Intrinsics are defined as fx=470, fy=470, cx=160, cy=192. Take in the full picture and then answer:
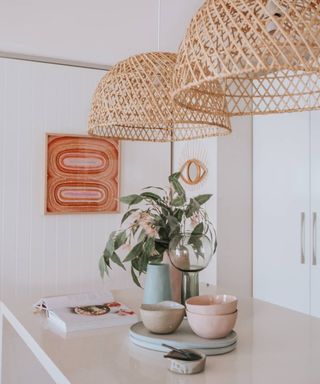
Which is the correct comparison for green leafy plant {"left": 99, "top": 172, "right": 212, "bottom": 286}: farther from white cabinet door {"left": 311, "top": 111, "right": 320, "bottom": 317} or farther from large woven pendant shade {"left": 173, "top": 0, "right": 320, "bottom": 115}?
white cabinet door {"left": 311, "top": 111, "right": 320, "bottom": 317}

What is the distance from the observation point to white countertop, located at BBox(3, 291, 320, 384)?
1.20 meters

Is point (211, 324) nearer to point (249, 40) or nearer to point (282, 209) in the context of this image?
point (249, 40)

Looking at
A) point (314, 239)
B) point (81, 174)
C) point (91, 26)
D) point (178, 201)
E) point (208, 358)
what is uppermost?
point (91, 26)

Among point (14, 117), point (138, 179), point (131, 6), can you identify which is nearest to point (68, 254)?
point (138, 179)

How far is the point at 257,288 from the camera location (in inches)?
133

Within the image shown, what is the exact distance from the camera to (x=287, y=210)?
3.06 meters

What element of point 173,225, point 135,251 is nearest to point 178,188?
point 173,225

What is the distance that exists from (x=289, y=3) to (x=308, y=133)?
6.75 ft

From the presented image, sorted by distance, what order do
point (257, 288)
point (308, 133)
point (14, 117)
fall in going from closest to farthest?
point (308, 133) → point (14, 117) → point (257, 288)

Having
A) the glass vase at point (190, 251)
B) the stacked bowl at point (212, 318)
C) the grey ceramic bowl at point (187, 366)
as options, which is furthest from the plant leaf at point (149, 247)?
the grey ceramic bowl at point (187, 366)

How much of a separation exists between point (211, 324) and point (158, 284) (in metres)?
0.35

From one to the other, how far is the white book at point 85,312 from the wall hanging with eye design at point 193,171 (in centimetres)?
164

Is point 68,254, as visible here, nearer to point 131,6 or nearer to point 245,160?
point 245,160

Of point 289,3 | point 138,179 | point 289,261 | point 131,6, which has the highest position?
point 131,6
